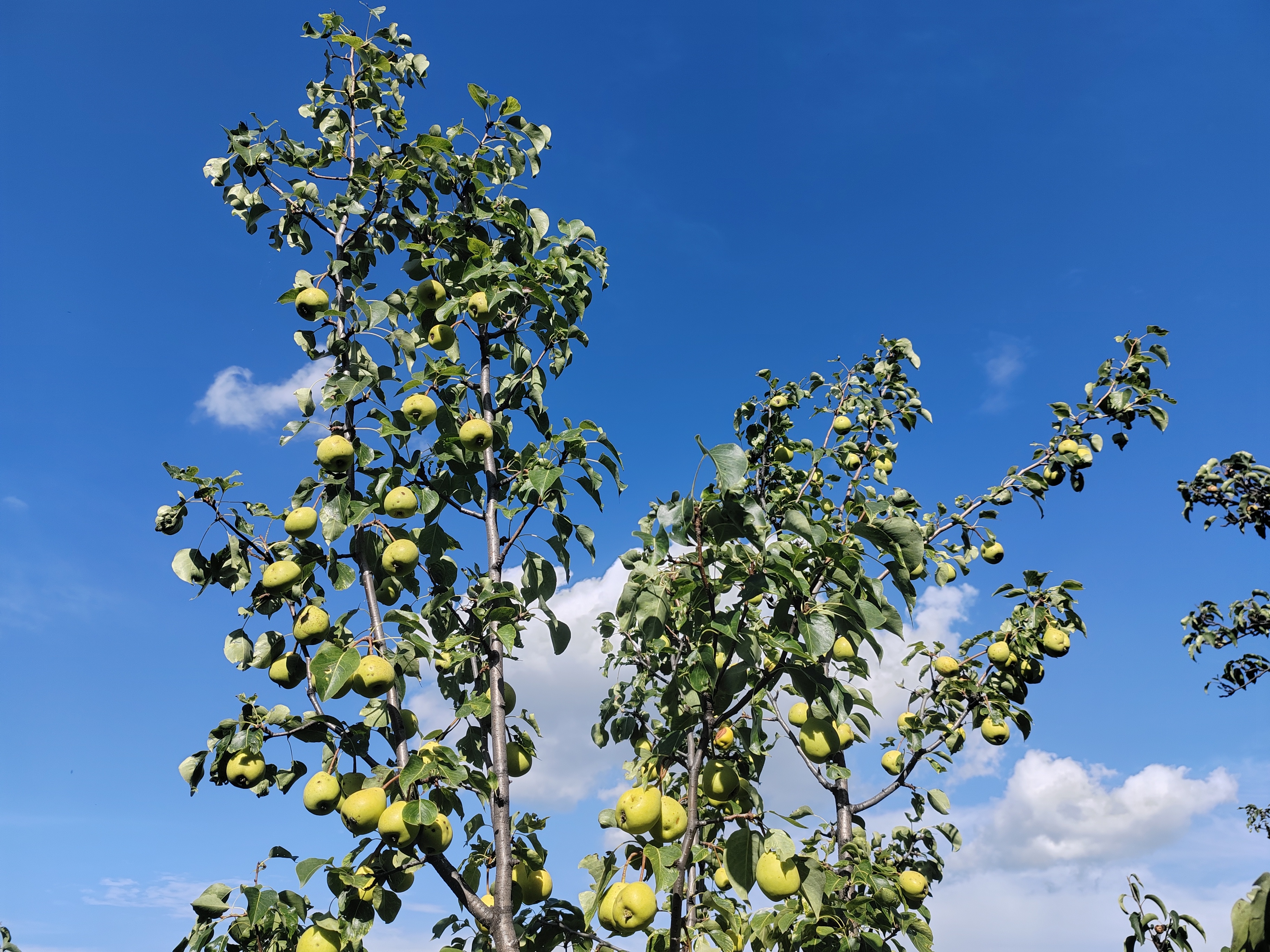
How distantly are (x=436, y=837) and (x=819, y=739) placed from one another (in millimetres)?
1835

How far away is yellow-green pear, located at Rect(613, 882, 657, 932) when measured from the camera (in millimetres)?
3154

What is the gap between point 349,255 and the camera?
4.85 m

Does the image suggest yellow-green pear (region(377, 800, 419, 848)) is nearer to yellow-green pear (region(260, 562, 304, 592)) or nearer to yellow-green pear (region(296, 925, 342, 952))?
yellow-green pear (region(296, 925, 342, 952))

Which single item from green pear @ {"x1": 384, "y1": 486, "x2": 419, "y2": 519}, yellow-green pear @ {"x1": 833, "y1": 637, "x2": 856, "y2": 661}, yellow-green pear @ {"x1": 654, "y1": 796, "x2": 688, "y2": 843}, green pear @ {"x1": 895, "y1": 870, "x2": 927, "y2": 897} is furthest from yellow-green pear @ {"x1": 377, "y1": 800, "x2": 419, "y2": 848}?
green pear @ {"x1": 895, "y1": 870, "x2": 927, "y2": 897}

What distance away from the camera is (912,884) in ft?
18.8

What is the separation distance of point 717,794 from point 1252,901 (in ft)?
6.80

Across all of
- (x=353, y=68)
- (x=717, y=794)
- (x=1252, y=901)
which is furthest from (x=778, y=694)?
(x=353, y=68)

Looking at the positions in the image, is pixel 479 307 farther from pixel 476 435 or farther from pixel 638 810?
pixel 638 810

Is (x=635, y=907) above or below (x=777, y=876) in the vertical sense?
below

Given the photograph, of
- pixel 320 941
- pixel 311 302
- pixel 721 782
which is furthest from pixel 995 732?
pixel 311 302

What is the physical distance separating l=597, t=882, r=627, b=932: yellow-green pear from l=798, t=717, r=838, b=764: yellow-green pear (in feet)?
3.36

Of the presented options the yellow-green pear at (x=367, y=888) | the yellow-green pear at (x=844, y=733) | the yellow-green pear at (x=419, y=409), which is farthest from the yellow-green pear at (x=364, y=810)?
the yellow-green pear at (x=844, y=733)

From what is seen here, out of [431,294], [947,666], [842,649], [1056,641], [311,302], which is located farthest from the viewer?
[947,666]

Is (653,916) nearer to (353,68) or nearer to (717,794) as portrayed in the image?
(717,794)
